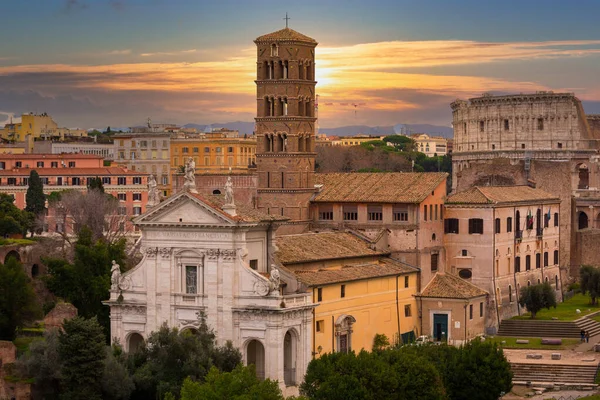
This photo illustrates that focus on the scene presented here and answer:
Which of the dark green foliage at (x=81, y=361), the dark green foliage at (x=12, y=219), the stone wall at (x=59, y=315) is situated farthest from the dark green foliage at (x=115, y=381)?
the dark green foliage at (x=12, y=219)

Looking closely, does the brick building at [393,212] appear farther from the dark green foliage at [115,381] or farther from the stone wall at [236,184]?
the dark green foliage at [115,381]

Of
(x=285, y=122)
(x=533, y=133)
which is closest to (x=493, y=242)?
(x=285, y=122)

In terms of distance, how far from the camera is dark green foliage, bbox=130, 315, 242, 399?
191ft

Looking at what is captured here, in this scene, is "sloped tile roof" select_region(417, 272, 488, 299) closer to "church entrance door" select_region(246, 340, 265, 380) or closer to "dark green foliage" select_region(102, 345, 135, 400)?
"church entrance door" select_region(246, 340, 265, 380)

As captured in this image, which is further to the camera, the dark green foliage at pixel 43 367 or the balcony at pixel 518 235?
the balcony at pixel 518 235

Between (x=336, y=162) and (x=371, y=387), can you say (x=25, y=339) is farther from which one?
(x=336, y=162)

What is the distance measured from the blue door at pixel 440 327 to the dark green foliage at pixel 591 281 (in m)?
13.6

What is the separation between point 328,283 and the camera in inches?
2522

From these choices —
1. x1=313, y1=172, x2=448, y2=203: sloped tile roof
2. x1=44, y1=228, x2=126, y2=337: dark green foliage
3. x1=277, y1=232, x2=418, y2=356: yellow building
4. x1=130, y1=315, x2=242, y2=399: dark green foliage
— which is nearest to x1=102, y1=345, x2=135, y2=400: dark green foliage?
x1=130, y1=315, x2=242, y2=399: dark green foliage

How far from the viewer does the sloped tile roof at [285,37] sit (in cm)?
7438

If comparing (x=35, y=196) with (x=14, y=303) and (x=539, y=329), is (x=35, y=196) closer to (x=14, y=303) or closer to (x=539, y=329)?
(x=14, y=303)

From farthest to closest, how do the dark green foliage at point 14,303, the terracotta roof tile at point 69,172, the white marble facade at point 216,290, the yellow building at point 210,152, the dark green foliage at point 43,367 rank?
the yellow building at point 210,152
the terracotta roof tile at point 69,172
the dark green foliage at point 14,303
the white marble facade at point 216,290
the dark green foliage at point 43,367

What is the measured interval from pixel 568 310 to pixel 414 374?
25077 millimetres

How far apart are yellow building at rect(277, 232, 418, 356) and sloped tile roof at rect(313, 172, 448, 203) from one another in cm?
272
